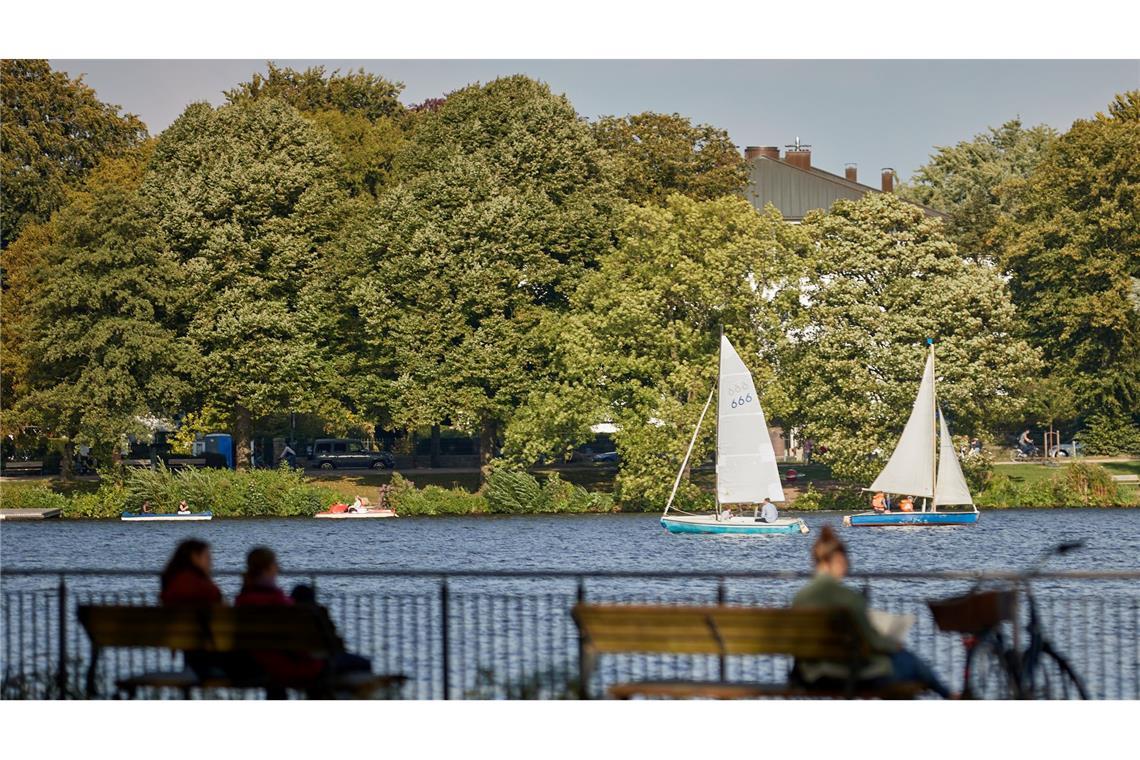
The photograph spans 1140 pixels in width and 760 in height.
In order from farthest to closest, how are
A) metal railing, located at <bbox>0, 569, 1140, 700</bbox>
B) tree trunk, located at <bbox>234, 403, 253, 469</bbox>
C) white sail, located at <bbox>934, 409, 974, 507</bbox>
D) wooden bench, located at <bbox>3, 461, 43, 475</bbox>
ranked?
wooden bench, located at <bbox>3, 461, 43, 475</bbox>
tree trunk, located at <bbox>234, 403, 253, 469</bbox>
white sail, located at <bbox>934, 409, 974, 507</bbox>
metal railing, located at <bbox>0, 569, 1140, 700</bbox>

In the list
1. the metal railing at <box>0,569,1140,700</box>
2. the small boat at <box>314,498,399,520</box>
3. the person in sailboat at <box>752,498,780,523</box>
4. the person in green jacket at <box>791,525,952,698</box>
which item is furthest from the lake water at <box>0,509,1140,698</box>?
the person in green jacket at <box>791,525,952,698</box>

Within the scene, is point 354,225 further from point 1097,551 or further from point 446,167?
point 1097,551

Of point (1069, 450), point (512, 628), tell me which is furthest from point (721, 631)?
point (1069, 450)

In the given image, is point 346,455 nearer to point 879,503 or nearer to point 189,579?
point 879,503

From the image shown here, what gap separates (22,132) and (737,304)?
121ft

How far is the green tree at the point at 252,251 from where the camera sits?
247 feet

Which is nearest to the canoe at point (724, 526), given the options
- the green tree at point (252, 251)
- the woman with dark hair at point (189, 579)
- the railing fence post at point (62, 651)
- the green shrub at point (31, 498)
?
the green tree at point (252, 251)

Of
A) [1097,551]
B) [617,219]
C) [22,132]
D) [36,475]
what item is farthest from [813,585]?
[22,132]

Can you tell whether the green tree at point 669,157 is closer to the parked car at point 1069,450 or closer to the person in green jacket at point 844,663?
the parked car at point 1069,450

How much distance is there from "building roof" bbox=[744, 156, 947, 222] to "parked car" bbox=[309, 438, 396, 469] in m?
28.1

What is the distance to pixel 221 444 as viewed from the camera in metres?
99.4

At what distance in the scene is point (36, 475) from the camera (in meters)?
83.6

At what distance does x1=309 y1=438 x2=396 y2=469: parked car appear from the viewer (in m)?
89.5

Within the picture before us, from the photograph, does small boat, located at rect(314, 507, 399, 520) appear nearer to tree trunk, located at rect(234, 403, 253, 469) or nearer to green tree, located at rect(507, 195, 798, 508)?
tree trunk, located at rect(234, 403, 253, 469)
